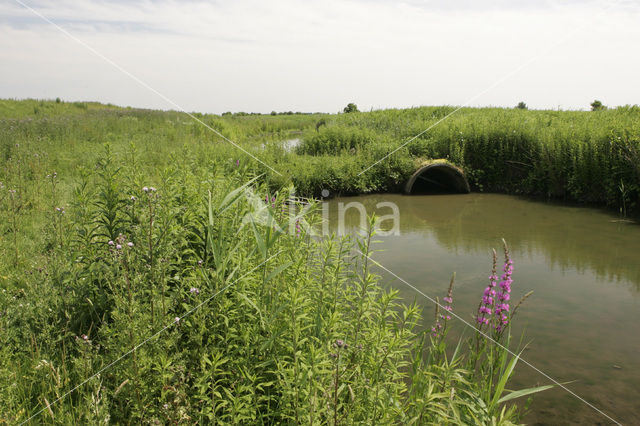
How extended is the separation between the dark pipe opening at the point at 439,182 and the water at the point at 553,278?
3.73 ft

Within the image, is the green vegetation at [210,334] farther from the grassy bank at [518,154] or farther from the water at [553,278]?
the grassy bank at [518,154]

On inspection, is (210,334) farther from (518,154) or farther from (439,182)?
(439,182)

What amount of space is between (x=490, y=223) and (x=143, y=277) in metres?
7.56

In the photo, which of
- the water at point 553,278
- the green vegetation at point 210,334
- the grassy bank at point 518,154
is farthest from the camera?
the grassy bank at point 518,154

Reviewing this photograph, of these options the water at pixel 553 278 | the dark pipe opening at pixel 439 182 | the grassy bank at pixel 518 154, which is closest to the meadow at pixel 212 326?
the water at pixel 553 278

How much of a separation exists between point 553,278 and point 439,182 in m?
7.36

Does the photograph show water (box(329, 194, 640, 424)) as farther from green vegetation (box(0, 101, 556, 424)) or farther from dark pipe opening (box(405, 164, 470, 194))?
dark pipe opening (box(405, 164, 470, 194))

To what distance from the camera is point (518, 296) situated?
5.03m

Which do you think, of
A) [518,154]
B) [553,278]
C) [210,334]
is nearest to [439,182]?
[518,154]

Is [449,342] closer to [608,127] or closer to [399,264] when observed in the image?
[399,264]

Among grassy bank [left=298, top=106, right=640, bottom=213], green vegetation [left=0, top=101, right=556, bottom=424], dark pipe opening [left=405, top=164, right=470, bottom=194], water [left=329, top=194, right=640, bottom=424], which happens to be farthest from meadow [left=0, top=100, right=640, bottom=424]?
dark pipe opening [left=405, top=164, right=470, bottom=194]

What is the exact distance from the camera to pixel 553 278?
5715 mm

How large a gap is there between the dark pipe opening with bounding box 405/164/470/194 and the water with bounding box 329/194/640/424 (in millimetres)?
1136

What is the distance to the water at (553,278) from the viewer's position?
3.47m
